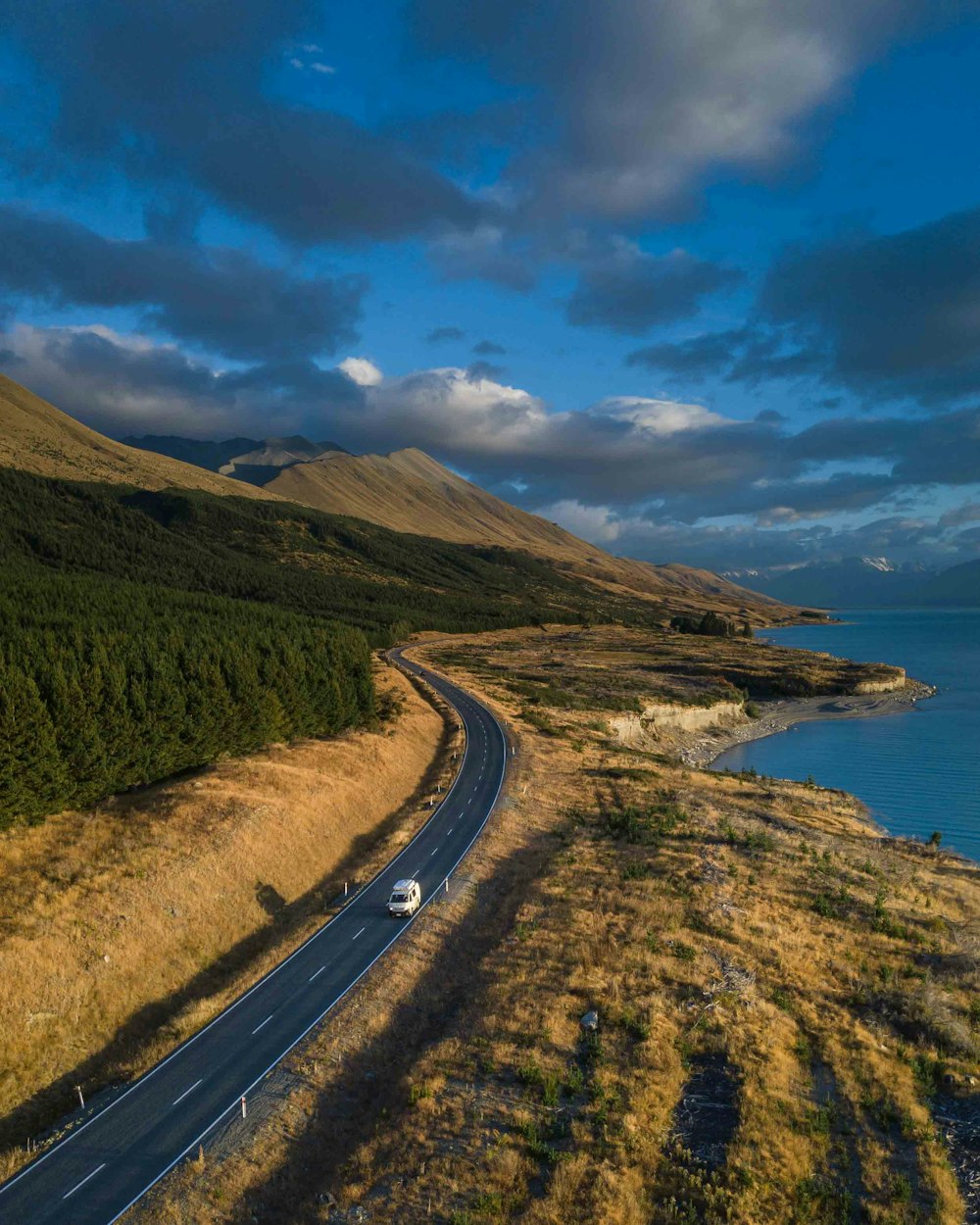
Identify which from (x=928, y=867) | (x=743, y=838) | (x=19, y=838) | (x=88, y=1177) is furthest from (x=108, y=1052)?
(x=928, y=867)

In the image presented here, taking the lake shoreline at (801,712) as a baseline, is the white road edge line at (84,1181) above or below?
below

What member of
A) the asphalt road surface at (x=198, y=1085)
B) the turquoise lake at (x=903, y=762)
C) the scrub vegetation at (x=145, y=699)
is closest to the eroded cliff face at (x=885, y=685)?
the turquoise lake at (x=903, y=762)

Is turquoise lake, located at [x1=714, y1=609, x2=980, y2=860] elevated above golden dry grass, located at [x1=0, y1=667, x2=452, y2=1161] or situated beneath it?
elevated above

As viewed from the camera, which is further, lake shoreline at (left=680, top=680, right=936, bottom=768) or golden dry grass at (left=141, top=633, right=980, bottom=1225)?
lake shoreline at (left=680, top=680, right=936, bottom=768)

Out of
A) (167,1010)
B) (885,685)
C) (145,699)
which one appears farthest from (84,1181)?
(885,685)

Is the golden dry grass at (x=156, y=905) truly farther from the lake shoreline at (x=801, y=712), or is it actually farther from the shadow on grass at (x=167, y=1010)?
the lake shoreline at (x=801, y=712)

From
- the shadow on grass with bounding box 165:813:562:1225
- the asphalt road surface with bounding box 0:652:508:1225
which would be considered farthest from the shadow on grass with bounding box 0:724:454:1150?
the shadow on grass with bounding box 165:813:562:1225

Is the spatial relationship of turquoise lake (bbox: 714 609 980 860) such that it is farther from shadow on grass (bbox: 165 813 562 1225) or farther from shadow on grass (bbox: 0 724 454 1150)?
shadow on grass (bbox: 0 724 454 1150)

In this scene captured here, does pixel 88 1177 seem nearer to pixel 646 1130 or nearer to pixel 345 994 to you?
pixel 345 994
